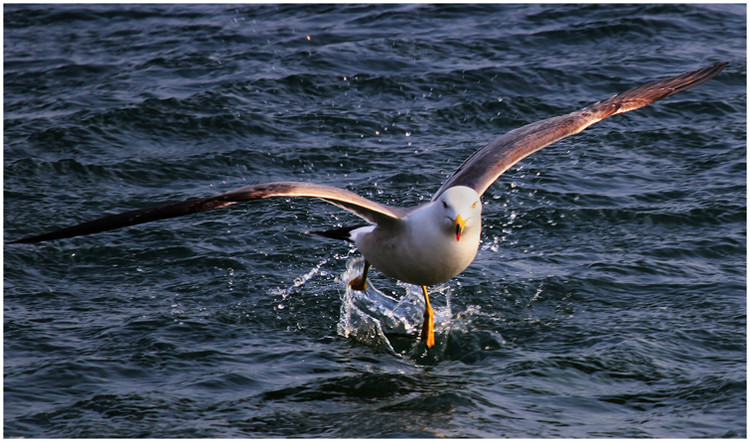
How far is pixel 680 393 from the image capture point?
7.23m

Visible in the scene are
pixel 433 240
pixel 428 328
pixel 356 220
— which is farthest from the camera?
pixel 356 220

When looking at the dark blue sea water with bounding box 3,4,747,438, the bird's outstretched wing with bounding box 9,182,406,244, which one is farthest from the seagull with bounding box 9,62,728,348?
the dark blue sea water with bounding box 3,4,747,438

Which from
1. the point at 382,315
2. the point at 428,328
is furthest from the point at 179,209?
the point at 382,315

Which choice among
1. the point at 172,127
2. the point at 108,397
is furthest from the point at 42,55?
the point at 108,397

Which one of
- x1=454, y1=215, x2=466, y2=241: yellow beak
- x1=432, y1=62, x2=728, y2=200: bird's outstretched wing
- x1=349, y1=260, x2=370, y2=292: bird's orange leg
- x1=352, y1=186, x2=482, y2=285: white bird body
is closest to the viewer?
x1=454, y1=215, x2=466, y2=241: yellow beak

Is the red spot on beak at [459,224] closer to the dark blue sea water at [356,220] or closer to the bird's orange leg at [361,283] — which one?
the dark blue sea water at [356,220]

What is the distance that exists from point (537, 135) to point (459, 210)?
2.01 meters

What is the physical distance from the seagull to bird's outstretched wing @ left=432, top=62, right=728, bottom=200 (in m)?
0.01

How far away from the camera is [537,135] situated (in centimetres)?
878

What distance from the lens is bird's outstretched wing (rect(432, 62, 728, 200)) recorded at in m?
8.34

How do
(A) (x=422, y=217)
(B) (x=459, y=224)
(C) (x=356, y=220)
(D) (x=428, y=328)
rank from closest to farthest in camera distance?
1. (B) (x=459, y=224)
2. (A) (x=422, y=217)
3. (D) (x=428, y=328)
4. (C) (x=356, y=220)

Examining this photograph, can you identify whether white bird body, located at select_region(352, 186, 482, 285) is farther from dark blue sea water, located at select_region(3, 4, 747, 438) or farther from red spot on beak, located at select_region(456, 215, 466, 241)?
dark blue sea water, located at select_region(3, 4, 747, 438)

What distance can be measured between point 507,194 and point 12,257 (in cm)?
510

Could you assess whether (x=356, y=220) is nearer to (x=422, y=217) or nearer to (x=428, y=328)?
(x=428, y=328)
